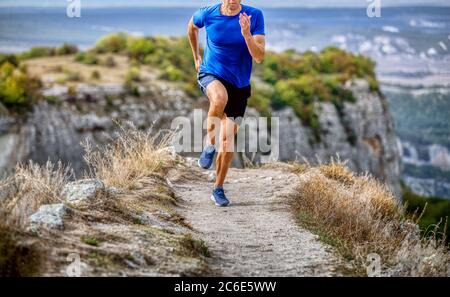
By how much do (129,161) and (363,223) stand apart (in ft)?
11.2

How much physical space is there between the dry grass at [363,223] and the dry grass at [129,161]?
2038mm

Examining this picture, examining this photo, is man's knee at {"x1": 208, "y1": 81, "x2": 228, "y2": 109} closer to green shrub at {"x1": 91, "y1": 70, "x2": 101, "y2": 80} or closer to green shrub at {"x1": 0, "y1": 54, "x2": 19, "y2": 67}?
green shrub at {"x1": 91, "y1": 70, "x2": 101, "y2": 80}

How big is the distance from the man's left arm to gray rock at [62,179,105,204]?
2.13 m

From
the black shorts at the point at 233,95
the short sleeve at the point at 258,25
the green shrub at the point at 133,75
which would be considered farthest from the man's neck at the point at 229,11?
the green shrub at the point at 133,75

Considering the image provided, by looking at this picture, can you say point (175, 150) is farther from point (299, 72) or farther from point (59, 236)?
point (299, 72)

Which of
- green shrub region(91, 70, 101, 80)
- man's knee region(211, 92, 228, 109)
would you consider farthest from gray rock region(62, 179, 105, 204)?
green shrub region(91, 70, 101, 80)

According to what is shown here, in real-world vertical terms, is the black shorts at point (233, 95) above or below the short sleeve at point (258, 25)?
below

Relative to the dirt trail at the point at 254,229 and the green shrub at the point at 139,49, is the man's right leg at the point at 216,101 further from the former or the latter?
the green shrub at the point at 139,49

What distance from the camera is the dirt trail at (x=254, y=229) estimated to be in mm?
7230

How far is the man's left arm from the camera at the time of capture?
860cm

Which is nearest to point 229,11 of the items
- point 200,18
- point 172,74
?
point 200,18

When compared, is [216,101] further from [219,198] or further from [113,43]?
[113,43]

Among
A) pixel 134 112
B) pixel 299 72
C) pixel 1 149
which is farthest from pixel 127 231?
pixel 299 72
